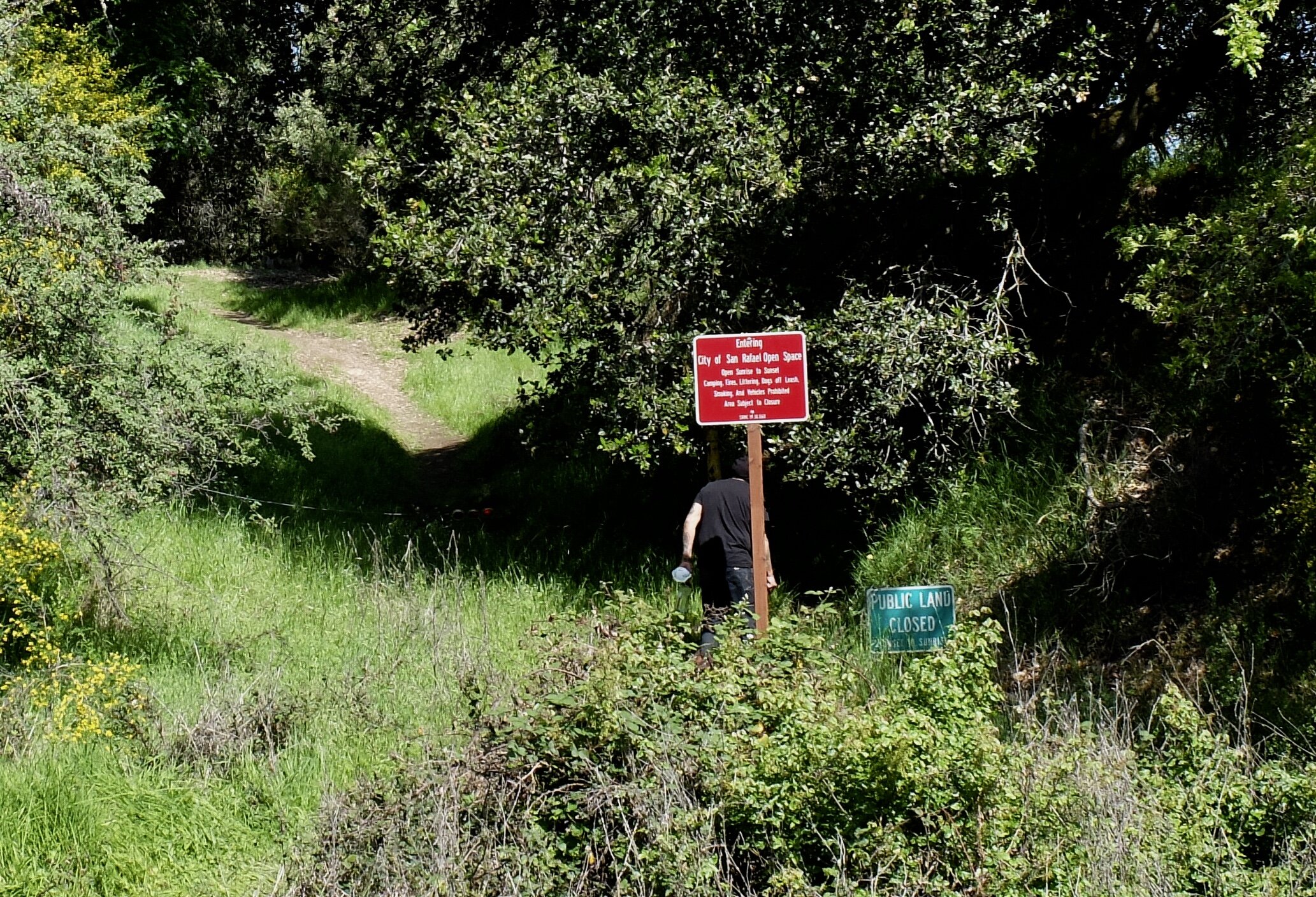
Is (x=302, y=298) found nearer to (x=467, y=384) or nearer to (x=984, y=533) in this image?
(x=467, y=384)

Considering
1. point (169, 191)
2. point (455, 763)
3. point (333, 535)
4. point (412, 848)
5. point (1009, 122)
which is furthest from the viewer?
point (169, 191)

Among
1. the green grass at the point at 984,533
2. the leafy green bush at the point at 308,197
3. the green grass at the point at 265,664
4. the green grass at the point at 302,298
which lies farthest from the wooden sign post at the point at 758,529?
the leafy green bush at the point at 308,197

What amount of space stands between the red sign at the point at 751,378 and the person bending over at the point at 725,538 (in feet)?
2.31

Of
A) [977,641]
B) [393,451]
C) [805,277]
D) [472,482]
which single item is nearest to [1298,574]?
[977,641]

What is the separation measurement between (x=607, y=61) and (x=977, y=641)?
5.58 m

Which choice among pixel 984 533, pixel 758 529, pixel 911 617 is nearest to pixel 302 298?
pixel 984 533

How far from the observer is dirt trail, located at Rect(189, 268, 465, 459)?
55.4 ft

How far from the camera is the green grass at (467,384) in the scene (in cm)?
1720

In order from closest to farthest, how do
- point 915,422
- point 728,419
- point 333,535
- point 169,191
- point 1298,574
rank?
point 728,419 → point 1298,574 → point 915,422 → point 333,535 → point 169,191

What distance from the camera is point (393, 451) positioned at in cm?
1516

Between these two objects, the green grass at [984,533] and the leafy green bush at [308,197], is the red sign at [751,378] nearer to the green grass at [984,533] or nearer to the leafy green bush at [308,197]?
the green grass at [984,533]

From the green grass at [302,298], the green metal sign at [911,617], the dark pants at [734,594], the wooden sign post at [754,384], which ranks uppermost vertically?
the green grass at [302,298]

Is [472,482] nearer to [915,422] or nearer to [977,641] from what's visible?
[915,422]

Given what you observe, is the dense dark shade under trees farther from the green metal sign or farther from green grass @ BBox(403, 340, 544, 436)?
green grass @ BBox(403, 340, 544, 436)
